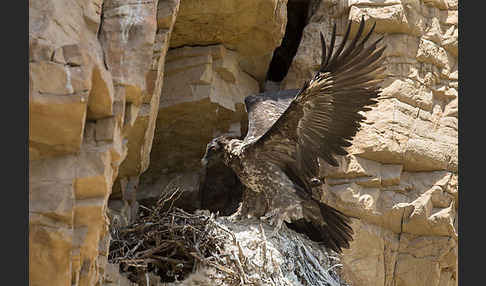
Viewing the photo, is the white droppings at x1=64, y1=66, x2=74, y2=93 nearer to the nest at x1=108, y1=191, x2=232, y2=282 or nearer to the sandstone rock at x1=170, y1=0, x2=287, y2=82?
the nest at x1=108, y1=191, x2=232, y2=282

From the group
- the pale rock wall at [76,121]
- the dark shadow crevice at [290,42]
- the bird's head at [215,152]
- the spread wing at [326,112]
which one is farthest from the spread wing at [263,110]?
the pale rock wall at [76,121]

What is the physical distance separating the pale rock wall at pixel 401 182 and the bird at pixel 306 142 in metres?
0.39

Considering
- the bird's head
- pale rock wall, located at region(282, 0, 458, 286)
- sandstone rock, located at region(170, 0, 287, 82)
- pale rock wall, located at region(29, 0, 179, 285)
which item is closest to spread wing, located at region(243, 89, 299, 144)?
the bird's head

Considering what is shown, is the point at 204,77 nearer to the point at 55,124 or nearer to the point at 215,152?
the point at 215,152

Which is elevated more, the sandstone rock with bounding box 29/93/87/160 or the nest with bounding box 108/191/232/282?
the sandstone rock with bounding box 29/93/87/160

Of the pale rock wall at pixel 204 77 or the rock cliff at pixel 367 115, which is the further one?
the pale rock wall at pixel 204 77

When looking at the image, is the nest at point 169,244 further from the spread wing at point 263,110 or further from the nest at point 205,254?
the spread wing at point 263,110

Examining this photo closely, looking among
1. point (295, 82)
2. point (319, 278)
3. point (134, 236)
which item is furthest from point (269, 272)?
point (295, 82)

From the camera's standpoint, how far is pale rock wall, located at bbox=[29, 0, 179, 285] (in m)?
3.59

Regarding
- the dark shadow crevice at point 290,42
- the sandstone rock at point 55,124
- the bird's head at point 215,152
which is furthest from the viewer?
the dark shadow crevice at point 290,42

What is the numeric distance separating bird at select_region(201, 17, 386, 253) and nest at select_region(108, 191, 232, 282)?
540 mm

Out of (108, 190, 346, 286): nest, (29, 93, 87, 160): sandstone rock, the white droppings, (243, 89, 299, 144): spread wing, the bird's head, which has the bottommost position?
(108, 190, 346, 286): nest

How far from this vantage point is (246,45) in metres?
6.56

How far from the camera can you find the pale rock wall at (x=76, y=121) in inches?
141
